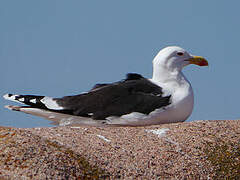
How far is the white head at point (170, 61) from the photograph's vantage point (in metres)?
9.03

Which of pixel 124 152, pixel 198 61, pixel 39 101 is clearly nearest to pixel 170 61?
pixel 198 61

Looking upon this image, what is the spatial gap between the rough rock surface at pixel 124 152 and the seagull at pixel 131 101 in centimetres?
83

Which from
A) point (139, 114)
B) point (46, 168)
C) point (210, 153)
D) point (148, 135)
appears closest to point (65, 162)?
point (46, 168)

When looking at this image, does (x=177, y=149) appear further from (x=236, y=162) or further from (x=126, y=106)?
(x=126, y=106)

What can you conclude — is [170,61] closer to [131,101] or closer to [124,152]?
[131,101]

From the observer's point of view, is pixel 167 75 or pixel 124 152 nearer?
pixel 124 152

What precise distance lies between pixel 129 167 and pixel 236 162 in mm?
1826

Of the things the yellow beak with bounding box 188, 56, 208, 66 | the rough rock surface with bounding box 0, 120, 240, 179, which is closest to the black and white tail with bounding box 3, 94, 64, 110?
the rough rock surface with bounding box 0, 120, 240, 179

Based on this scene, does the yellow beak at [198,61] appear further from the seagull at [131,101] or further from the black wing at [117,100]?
the black wing at [117,100]

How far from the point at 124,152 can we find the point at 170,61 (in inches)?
134

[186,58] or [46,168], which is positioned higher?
[186,58]

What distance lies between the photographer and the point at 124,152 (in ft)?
20.1

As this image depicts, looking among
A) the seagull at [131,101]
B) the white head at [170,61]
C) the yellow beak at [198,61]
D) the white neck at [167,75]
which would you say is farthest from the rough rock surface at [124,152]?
the yellow beak at [198,61]

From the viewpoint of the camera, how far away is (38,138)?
19.2 ft
